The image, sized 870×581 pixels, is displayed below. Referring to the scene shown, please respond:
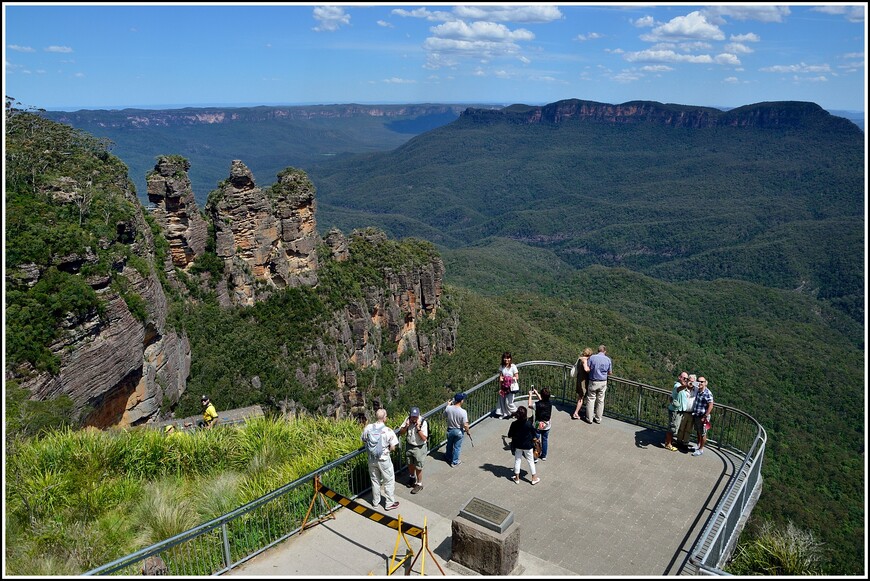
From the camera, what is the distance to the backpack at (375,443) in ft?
38.1

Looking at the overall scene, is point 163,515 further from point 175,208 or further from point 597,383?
point 175,208

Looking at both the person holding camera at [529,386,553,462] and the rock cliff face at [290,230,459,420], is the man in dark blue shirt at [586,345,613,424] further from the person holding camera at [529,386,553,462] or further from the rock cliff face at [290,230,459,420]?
the rock cliff face at [290,230,459,420]

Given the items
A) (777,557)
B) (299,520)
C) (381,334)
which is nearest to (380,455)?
(299,520)

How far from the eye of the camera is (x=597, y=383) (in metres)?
16.1

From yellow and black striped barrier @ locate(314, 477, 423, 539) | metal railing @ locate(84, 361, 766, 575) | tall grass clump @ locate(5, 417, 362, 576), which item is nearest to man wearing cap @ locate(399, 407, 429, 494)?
metal railing @ locate(84, 361, 766, 575)

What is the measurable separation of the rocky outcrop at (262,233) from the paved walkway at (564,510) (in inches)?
1103

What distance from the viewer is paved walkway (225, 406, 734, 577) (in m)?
10.4

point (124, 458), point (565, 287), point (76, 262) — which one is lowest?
point (565, 287)

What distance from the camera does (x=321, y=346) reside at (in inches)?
1619

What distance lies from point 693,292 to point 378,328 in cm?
7283

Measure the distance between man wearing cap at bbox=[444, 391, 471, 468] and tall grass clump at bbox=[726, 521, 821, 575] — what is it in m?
5.85

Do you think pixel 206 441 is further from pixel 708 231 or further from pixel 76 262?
pixel 708 231

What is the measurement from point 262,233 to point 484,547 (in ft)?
112

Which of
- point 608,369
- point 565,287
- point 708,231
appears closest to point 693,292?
point 565,287
